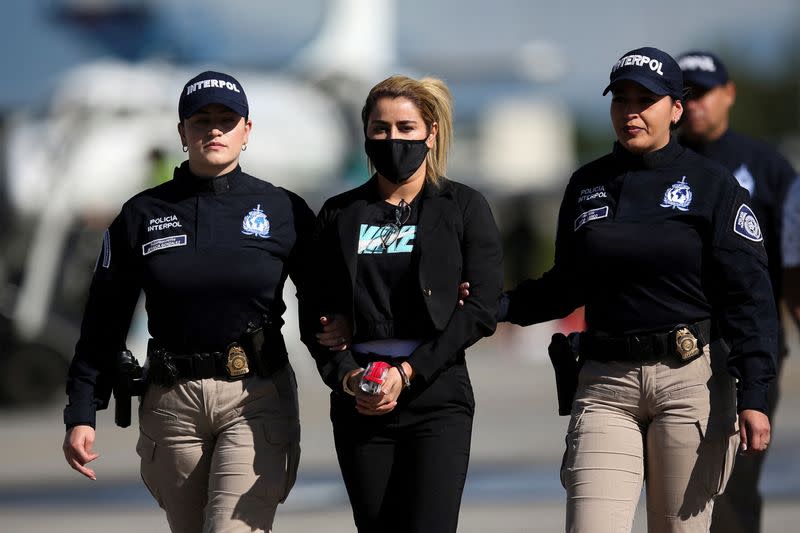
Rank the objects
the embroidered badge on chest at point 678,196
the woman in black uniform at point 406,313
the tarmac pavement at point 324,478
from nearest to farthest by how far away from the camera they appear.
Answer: the woman in black uniform at point 406,313 → the embroidered badge on chest at point 678,196 → the tarmac pavement at point 324,478

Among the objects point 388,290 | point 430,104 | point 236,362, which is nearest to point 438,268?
point 388,290

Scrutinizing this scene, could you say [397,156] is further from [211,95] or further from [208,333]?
[208,333]

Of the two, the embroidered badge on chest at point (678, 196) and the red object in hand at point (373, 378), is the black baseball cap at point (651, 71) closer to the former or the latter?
the embroidered badge on chest at point (678, 196)

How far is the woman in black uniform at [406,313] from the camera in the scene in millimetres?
4535

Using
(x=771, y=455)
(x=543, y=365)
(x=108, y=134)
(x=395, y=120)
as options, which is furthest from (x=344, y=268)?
(x=543, y=365)

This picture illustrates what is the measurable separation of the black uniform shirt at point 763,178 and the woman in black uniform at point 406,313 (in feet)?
5.62

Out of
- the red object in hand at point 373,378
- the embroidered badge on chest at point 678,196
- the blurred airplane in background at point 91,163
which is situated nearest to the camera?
the red object in hand at point 373,378

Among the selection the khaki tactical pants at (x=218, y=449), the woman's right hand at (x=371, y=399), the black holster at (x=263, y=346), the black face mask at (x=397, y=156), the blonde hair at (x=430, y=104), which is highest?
the blonde hair at (x=430, y=104)

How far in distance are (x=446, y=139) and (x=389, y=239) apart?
0.41 metres

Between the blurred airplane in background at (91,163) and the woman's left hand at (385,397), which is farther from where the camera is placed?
the blurred airplane in background at (91,163)

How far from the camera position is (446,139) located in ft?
15.8

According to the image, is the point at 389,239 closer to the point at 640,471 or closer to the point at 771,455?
the point at 640,471

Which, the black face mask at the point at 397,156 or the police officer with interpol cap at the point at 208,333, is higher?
the black face mask at the point at 397,156

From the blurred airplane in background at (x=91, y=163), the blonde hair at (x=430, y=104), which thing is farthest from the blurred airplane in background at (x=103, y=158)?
the blonde hair at (x=430, y=104)
